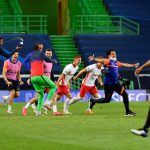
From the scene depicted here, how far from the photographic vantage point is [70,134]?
19297 mm

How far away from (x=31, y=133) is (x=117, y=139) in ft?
7.99

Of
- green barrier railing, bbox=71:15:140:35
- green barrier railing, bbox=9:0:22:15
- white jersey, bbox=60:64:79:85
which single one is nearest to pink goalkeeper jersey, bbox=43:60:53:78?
white jersey, bbox=60:64:79:85

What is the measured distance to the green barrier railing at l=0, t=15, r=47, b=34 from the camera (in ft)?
165

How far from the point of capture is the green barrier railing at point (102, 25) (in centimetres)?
5303

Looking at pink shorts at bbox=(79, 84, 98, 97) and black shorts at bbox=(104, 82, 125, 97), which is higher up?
black shorts at bbox=(104, 82, 125, 97)

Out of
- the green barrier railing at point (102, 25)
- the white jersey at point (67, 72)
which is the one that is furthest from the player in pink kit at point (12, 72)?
the green barrier railing at point (102, 25)

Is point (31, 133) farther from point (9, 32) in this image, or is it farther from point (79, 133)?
point (9, 32)

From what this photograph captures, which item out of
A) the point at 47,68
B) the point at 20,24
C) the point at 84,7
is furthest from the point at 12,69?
the point at 84,7

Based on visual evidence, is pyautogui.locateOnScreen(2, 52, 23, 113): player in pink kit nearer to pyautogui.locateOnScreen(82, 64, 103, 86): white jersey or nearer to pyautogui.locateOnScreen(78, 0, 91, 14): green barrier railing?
pyautogui.locateOnScreen(82, 64, 103, 86): white jersey

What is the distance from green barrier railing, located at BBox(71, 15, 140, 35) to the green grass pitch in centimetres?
2817

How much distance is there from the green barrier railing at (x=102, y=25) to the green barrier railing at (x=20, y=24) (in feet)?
7.02

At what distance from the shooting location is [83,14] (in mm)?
55031

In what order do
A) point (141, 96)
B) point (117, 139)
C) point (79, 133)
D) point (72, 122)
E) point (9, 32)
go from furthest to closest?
point (9, 32) → point (141, 96) → point (72, 122) → point (79, 133) → point (117, 139)

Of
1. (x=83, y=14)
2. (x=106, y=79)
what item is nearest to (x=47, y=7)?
(x=83, y=14)
